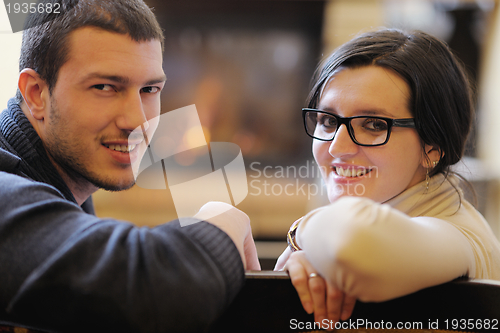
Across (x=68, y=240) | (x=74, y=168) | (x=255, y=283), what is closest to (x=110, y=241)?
(x=68, y=240)

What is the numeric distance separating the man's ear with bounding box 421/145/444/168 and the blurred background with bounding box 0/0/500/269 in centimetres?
148

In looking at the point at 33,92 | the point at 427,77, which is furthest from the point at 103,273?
the point at 427,77

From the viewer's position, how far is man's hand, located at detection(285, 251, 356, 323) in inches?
17.5

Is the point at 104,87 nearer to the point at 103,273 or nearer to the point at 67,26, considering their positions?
the point at 67,26

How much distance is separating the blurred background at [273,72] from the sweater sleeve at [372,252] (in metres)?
1.79

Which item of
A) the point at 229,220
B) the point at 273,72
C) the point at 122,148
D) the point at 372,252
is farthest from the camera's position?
the point at 273,72

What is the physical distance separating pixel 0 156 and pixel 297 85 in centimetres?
209

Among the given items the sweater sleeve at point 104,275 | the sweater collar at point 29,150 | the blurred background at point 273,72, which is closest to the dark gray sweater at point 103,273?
the sweater sleeve at point 104,275

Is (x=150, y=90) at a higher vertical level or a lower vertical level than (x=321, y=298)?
higher

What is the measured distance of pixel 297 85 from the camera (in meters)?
2.47

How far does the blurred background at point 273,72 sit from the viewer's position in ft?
7.50

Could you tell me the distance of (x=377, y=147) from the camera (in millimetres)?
685

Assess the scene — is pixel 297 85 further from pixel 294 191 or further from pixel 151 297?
pixel 151 297

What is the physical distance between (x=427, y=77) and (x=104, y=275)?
0.67m
